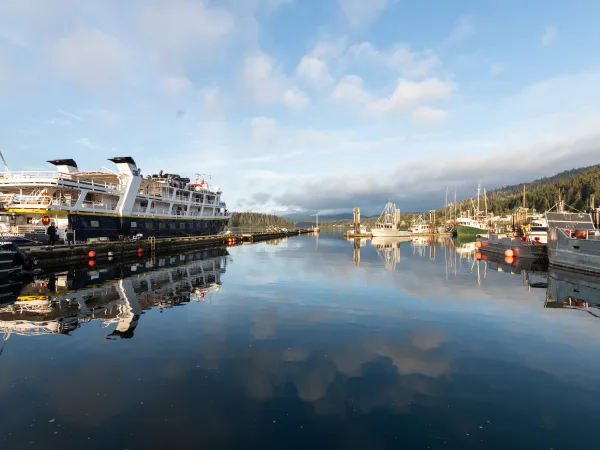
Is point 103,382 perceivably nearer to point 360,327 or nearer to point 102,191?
point 360,327

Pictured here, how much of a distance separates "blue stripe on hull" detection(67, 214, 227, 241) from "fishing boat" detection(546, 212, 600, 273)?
57.8m

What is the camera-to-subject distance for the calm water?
284 inches

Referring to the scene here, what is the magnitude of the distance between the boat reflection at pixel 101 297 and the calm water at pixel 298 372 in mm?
180

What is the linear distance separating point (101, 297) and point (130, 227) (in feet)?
114

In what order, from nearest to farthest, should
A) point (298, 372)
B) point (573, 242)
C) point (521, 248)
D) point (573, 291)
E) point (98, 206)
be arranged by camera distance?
point (298, 372) → point (573, 291) → point (573, 242) → point (521, 248) → point (98, 206)

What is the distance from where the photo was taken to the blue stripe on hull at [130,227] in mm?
43312

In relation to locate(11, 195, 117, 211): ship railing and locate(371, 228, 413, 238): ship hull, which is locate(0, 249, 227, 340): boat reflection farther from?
locate(371, 228, 413, 238): ship hull

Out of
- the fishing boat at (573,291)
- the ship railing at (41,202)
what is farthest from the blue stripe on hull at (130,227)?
the fishing boat at (573,291)

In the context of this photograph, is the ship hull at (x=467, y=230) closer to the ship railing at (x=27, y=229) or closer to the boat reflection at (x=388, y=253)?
the boat reflection at (x=388, y=253)

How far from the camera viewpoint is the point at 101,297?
20.8m

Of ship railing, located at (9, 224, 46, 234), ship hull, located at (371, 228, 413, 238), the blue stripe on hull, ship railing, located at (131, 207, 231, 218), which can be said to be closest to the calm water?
ship railing, located at (9, 224, 46, 234)

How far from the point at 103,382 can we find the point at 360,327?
1032 centimetres

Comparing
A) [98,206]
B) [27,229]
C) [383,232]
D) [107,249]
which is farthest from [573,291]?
[383,232]

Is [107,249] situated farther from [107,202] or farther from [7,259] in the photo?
[7,259]
